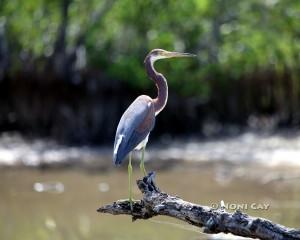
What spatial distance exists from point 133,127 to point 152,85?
896cm

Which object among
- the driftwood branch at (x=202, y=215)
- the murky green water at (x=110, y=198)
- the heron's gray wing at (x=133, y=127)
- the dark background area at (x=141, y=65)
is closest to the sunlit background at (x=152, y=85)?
the dark background area at (x=141, y=65)

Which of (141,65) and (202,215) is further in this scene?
(141,65)

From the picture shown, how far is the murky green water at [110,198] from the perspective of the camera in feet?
32.3

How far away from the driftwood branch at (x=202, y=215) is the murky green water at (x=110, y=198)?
2.90 meters

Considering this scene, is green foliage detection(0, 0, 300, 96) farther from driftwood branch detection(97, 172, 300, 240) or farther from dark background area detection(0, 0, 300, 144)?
driftwood branch detection(97, 172, 300, 240)

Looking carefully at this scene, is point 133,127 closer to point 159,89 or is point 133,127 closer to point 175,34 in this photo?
point 159,89

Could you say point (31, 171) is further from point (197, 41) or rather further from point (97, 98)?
point (197, 41)

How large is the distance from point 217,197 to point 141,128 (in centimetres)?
446

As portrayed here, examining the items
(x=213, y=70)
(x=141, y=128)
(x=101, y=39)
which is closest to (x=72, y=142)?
(x=101, y=39)

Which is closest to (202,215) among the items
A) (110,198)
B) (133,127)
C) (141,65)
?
(133,127)

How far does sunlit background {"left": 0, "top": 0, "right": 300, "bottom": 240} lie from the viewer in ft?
47.2

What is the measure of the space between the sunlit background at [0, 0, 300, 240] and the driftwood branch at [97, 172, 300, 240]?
664cm

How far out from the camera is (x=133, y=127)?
7.14 m

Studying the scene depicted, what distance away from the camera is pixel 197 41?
54.9 feet
